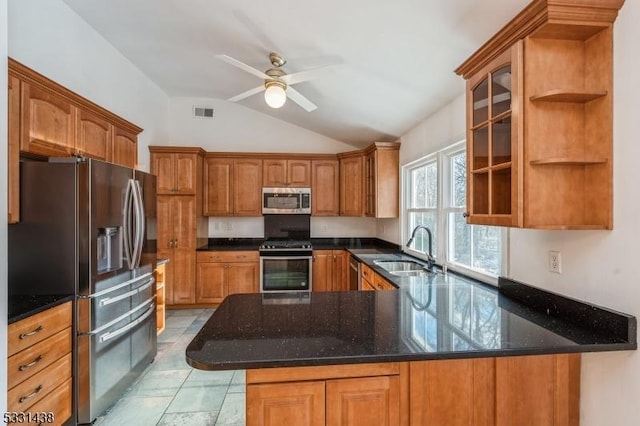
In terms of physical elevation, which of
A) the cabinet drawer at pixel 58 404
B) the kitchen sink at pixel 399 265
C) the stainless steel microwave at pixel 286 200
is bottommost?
the cabinet drawer at pixel 58 404

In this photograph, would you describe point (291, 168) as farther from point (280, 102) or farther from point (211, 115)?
point (280, 102)

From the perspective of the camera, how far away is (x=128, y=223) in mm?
2314

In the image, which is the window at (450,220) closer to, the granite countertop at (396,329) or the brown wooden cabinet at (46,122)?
the granite countertop at (396,329)

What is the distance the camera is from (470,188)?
1.62 meters

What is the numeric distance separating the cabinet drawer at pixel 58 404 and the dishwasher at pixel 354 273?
267 centimetres

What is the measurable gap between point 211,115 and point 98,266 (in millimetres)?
3363

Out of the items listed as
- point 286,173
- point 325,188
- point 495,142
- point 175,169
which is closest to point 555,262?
point 495,142

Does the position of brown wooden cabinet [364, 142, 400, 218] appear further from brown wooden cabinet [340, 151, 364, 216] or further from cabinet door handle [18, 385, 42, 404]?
cabinet door handle [18, 385, 42, 404]

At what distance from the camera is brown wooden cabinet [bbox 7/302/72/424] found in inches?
60.5

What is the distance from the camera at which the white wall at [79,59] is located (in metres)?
2.23

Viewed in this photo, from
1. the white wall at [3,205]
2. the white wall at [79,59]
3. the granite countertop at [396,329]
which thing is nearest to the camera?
the granite countertop at [396,329]

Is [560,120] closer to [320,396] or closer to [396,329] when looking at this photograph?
[396,329]

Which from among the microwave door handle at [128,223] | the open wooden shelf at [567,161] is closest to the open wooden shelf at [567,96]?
the open wooden shelf at [567,161]

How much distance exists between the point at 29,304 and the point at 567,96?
2780 millimetres
